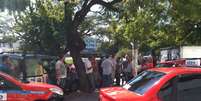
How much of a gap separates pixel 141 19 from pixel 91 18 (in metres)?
29.0

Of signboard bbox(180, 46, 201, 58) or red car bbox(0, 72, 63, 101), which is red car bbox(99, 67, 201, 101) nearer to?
red car bbox(0, 72, 63, 101)

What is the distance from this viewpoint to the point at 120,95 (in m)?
8.23

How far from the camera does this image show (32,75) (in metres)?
17.8

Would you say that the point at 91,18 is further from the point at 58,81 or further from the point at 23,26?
the point at 58,81

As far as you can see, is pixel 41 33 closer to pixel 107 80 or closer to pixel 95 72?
pixel 95 72

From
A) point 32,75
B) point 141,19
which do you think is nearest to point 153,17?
point 141,19

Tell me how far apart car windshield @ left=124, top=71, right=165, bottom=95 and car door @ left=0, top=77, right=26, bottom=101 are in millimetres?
3660

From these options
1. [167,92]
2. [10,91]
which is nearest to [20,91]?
[10,91]

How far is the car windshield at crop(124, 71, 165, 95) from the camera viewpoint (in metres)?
8.35

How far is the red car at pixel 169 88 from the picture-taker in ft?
26.6

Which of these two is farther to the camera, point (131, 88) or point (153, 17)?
point (153, 17)

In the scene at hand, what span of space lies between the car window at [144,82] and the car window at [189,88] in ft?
1.25

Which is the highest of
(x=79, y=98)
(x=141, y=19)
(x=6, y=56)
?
(x=141, y=19)

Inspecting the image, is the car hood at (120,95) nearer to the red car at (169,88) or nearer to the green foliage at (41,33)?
the red car at (169,88)
